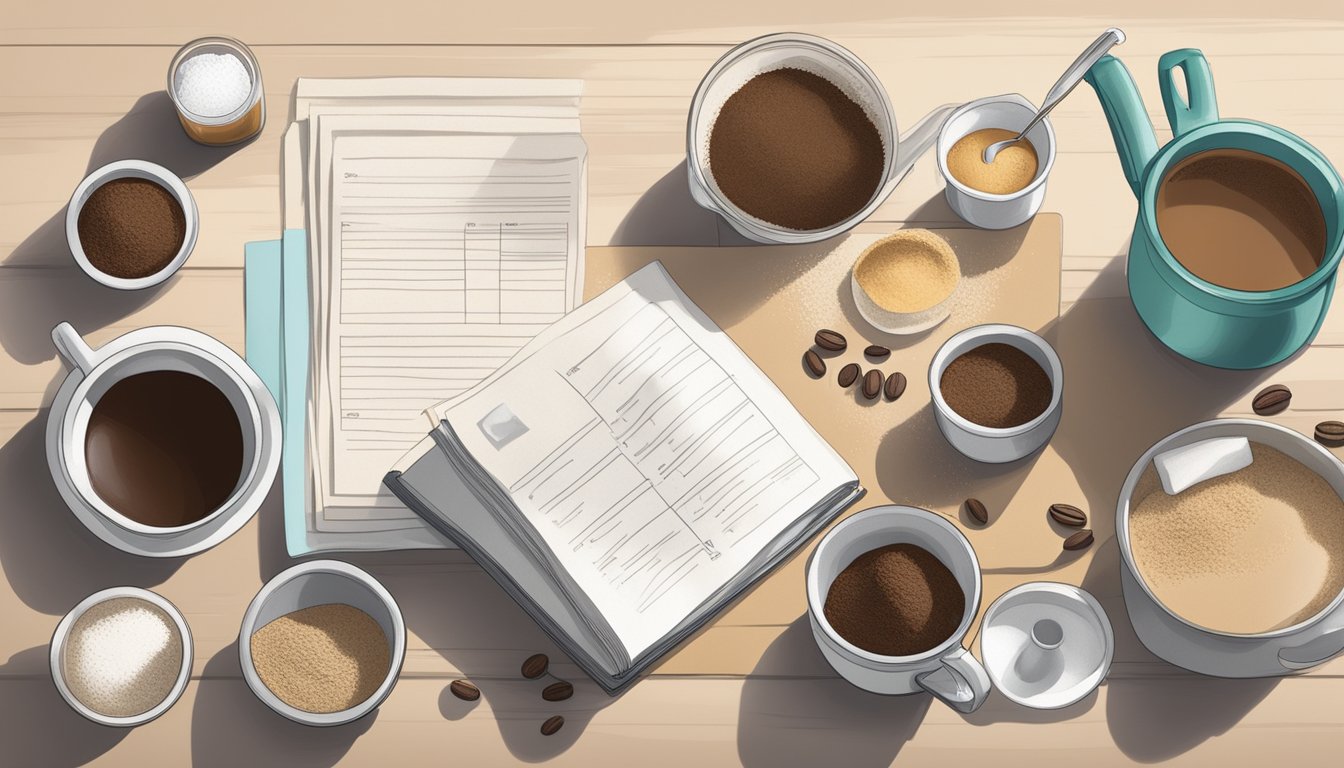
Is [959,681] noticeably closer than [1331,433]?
Yes

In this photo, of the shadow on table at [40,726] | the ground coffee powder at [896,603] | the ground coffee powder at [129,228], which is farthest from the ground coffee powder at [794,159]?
the shadow on table at [40,726]

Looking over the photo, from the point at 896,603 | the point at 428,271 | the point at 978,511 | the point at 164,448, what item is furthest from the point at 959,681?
the point at 164,448

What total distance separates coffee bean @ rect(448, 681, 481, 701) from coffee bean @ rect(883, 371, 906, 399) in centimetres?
50

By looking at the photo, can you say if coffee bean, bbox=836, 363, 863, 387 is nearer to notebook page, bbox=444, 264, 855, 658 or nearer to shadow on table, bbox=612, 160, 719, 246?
notebook page, bbox=444, 264, 855, 658

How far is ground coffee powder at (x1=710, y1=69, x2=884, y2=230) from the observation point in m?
1.21

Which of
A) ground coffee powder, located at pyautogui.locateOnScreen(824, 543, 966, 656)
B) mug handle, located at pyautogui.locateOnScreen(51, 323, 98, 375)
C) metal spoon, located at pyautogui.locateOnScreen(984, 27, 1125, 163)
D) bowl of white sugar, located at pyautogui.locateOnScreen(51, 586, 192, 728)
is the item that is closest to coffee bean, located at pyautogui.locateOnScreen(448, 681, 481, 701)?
bowl of white sugar, located at pyautogui.locateOnScreen(51, 586, 192, 728)

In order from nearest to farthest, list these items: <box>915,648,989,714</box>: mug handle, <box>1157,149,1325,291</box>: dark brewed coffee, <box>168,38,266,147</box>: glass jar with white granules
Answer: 1. <box>915,648,989,714</box>: mug handle
2. <box>1157,149,1325,291</box>: dark brewed coffee
3. <box>168,38,266,147</box>: glass jar with white granules

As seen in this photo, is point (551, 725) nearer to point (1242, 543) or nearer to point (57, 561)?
point (57, 561)

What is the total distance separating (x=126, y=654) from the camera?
45.9 inches

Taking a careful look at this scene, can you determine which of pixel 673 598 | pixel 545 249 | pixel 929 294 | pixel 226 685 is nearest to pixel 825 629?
pixel 673 598

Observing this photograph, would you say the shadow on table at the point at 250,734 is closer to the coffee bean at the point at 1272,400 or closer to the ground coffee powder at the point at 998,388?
the ground coffee powder at the point at 998,388

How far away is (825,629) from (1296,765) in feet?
1.62

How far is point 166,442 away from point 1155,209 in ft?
3.13

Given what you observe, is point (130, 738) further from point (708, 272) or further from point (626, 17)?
point (626, 17)
